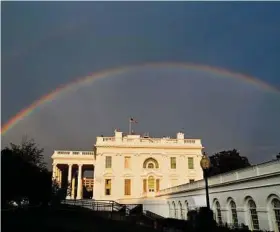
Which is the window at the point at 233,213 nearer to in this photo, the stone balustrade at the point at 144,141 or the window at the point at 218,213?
the window at the point at 218,213

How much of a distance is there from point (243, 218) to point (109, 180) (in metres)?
45.8

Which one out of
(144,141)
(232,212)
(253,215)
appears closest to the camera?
(253,215)

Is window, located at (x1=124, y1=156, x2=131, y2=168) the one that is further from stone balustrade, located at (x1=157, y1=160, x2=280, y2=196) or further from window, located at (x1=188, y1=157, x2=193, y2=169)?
stone balustrade, located at (x1=157, y1=160, x2=280, y2=196)

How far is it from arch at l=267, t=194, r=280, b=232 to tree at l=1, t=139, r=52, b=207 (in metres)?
19.5

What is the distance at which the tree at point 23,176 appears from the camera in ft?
87.1

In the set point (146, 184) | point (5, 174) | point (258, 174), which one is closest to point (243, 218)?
point (258, 174)

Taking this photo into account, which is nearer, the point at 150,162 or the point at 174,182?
the point at 174,182

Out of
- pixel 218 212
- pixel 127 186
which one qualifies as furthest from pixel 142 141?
pixel 218 212

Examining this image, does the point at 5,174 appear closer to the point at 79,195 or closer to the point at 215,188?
the point at 215,188

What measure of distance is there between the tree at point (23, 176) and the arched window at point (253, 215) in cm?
1856

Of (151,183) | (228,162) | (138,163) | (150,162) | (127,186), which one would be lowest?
(127,186)

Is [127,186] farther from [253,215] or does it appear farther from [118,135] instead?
[253,215]

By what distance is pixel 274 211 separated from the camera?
67.9ft

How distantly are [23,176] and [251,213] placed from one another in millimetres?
18981
